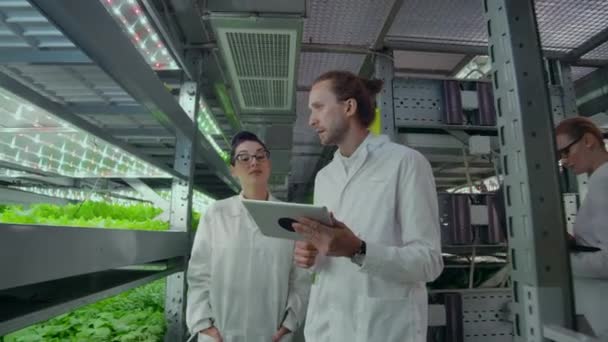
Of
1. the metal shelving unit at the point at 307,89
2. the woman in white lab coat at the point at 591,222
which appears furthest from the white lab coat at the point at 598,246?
the metal shelving unit at the point at 307,89

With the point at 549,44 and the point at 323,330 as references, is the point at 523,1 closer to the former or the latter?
the point at 323,330

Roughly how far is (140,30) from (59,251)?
3.54ft

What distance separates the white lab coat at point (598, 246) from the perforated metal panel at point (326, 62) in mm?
1513

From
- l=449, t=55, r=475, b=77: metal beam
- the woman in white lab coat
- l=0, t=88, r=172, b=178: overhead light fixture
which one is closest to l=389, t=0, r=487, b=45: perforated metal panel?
l=449, t=55, r=475, b=77: metal beam

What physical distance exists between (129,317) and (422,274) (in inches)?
77.6

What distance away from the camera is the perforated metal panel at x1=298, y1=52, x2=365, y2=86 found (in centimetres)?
238

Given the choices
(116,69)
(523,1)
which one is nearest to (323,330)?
(116,69)

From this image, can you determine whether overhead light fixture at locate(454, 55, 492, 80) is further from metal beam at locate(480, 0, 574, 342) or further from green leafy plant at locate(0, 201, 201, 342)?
green leafy plant at locate(0, 201, 201, 342)

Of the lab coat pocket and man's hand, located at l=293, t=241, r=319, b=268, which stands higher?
man's hand, located at l=293, t=241, r=319, b=268

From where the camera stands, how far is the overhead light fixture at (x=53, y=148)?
1220mm

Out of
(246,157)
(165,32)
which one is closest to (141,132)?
(165,32)

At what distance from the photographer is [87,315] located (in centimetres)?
226

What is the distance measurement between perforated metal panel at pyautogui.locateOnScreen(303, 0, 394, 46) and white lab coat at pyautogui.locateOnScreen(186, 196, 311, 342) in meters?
1.19

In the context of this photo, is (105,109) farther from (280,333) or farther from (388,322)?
(388,322)
